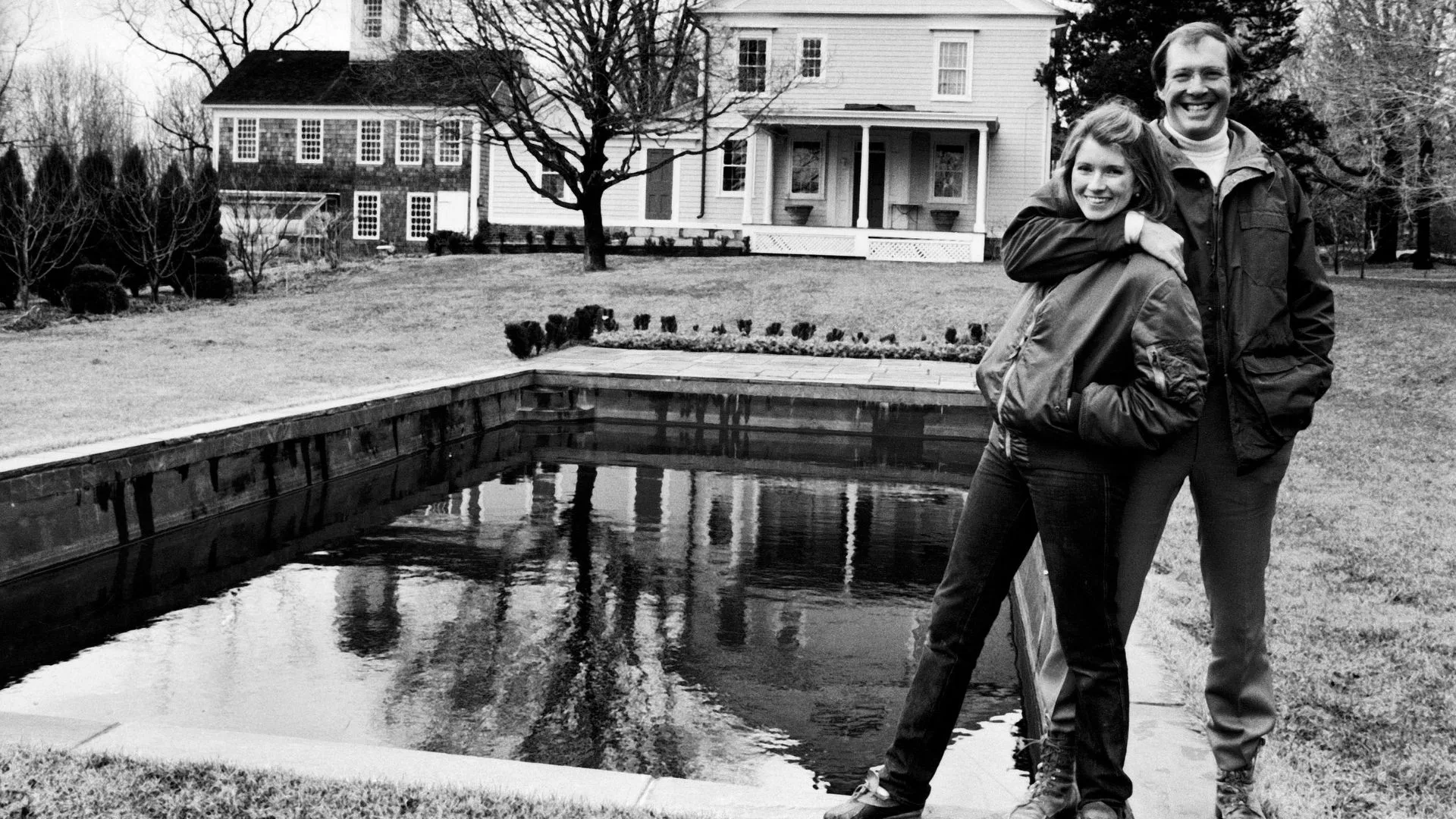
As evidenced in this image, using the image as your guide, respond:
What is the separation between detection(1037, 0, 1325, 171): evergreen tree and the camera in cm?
2370

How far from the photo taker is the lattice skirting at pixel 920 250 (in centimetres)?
2866

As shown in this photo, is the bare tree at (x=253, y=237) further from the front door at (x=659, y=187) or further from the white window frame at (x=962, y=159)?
the white window frame at (x=962, y=159)

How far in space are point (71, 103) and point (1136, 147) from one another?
152ft

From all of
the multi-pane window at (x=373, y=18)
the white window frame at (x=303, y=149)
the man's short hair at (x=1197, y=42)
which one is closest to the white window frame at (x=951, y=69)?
the multi-pane window at (x=373, y=18)

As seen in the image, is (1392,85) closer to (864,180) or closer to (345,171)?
(864,180)

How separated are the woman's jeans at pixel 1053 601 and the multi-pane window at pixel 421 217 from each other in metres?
36.2

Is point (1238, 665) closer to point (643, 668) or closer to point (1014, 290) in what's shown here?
point (643, 668)

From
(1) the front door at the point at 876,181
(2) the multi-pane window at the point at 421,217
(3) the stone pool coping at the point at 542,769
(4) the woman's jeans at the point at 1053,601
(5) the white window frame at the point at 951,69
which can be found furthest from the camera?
(2) the multi-pane window at the point at 421,217

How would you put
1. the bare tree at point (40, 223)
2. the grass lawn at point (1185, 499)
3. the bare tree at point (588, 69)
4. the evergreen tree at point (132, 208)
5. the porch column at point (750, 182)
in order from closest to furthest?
the grass lawn at point (1185, 499) < the bare tree at point (40, 223) < the evergreen tree at point (132, 208) < the bare tree at point (588, 69) < the porch column at point (750, 182)

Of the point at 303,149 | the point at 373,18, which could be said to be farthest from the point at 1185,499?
the point at 373,18

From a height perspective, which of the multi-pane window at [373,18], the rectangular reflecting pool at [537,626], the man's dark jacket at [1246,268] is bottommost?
the rectangular reflecting pool at [537,626]

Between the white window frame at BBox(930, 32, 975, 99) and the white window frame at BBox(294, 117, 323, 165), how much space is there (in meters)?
17.5

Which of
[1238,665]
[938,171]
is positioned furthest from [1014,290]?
[1238,665]

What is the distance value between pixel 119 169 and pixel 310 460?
16687 mm
